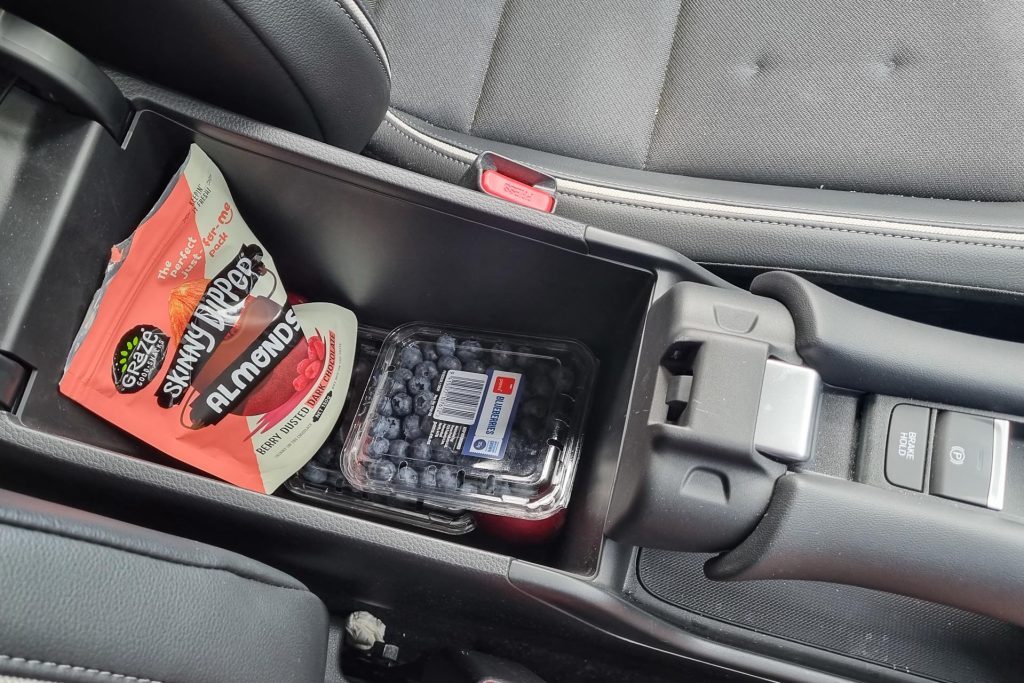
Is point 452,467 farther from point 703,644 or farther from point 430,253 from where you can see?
point 703,644

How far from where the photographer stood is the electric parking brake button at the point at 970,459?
66cm

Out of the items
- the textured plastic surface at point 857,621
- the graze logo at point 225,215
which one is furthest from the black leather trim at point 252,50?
the textured plastic surface at point 857,621

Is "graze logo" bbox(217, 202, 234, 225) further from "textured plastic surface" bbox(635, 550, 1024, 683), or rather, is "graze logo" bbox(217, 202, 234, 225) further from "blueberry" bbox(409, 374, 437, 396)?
"textured plastic surface" bbox(635, 550, 1024, 683)

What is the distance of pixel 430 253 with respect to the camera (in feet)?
2.82

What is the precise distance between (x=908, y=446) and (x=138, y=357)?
0.69 m

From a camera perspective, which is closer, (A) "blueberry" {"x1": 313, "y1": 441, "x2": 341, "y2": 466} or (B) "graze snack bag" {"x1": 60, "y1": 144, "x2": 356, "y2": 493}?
(B) "graze snack bag" {"x1": 60, "y1": 144, "x2": 356, "y2": 493}

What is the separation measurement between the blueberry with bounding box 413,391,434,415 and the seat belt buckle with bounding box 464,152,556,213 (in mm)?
264

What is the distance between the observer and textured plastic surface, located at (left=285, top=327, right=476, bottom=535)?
3.03ft

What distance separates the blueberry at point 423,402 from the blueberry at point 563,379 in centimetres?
15

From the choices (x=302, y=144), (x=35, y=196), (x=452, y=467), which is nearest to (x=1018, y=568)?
(x=452, y=467)

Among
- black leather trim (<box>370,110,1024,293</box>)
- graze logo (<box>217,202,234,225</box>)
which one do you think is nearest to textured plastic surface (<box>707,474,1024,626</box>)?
black leather trim (<box>370,110,1024,293</box>)

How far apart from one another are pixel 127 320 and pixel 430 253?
0.30m

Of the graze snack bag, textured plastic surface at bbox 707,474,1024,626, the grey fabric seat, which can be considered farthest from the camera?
the grey fabric seat

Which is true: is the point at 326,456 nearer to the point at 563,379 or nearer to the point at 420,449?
the point at 420,449
